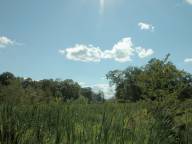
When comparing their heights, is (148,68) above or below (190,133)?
above

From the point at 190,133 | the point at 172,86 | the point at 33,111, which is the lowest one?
the point at 190,133

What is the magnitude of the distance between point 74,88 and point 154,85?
104 m

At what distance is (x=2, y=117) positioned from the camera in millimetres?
2861

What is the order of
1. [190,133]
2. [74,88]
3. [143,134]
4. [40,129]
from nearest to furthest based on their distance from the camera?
[40,129], [143,134], [190,133], [74,88]

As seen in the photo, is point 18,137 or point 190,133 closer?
point 18,137

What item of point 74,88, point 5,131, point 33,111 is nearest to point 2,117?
point 5,131

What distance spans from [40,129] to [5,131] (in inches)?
12.5

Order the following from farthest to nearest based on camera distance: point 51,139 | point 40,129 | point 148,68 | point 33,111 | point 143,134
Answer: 1. point 148,68
2. point 33,111
3. point 143,134
4. point 40,129
5. point 51,139

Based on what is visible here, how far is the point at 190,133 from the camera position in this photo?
5477 mm

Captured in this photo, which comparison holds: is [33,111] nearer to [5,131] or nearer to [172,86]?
[5,131]

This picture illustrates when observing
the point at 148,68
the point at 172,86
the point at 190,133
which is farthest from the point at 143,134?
the point at 148,68

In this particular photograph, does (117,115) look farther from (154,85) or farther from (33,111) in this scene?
(154,85)

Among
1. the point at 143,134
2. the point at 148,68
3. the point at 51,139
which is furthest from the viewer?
the point at 148,68

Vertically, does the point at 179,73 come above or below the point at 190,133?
above
